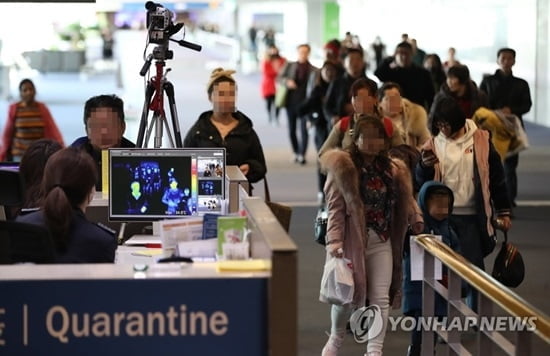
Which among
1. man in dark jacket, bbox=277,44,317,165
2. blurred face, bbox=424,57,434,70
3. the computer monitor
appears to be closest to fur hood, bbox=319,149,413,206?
the computer monitor

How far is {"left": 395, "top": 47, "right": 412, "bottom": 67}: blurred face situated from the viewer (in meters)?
14.1

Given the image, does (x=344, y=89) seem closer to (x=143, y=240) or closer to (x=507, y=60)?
(x=507, y=60)

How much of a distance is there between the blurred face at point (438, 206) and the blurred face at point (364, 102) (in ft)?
2.91

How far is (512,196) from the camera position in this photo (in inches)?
573

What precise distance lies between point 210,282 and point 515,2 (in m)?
23.7

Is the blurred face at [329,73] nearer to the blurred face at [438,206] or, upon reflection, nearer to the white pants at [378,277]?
the blurred face at [438,206]

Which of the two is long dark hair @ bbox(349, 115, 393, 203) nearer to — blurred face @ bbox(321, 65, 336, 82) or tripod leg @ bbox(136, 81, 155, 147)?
tripod leg @ bbox(136, 81, 155, 147)

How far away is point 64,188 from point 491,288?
67.4 inches

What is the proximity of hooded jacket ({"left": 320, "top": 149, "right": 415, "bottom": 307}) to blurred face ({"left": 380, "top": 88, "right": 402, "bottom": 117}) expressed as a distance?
8.68 ft

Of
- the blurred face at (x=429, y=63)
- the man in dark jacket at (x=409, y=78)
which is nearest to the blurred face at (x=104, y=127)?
the man in dark jacket at (x=409, y=78)

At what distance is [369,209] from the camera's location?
7324mm

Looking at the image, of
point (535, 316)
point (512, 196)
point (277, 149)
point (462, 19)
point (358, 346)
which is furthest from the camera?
point (462, 19)

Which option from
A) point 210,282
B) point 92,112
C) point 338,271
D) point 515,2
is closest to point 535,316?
point 210,282

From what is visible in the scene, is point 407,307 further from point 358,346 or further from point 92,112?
point 92,112
